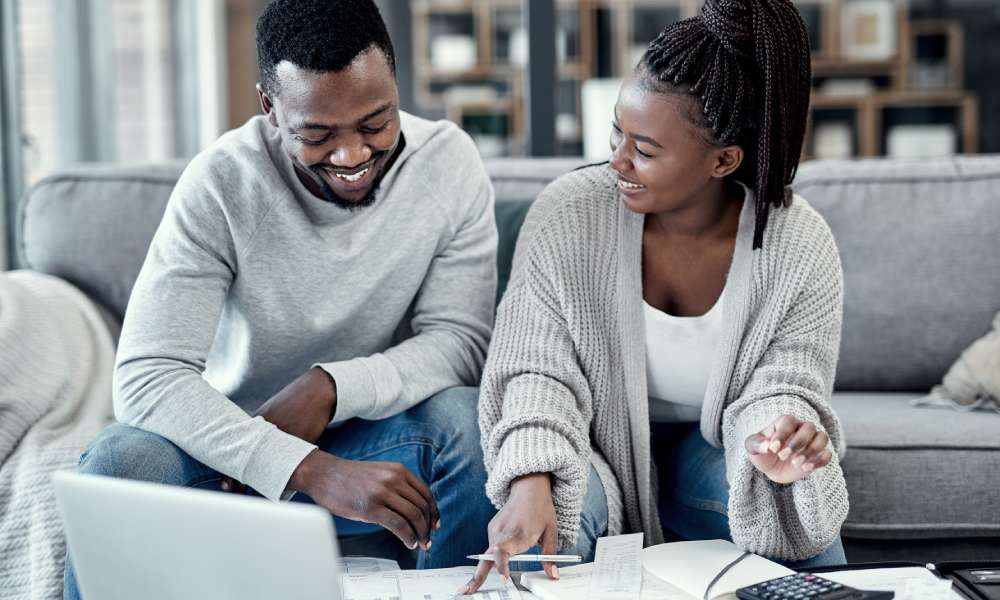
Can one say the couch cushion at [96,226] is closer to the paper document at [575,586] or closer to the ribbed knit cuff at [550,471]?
the ribbed knit cuff at [550,471]

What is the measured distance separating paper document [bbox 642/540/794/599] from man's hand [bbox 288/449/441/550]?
0.25 metres

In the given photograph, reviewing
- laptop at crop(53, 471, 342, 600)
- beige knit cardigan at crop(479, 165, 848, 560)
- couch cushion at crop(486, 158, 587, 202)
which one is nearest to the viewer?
laptop at crop(53, 471, 342, 600)

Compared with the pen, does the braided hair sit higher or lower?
higher

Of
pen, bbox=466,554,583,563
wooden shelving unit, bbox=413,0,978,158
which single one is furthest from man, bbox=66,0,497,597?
wooden shelving unit, bbox=413,0,978,158

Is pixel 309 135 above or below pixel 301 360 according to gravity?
above

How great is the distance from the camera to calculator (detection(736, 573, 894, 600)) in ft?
3.12

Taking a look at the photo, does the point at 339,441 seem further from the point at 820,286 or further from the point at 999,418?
the point at 999,418

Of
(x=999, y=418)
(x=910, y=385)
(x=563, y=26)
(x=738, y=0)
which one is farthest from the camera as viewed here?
(x=563, y=26)

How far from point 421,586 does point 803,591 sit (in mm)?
365

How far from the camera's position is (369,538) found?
1415 mm

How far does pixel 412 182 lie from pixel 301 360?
29 cm

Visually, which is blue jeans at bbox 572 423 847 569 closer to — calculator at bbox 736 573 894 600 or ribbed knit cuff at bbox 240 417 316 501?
calculator at bbox 736 573 894 600

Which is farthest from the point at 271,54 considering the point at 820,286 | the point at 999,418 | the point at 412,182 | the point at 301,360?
the point at 999,418

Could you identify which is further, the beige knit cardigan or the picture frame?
the picture frame
